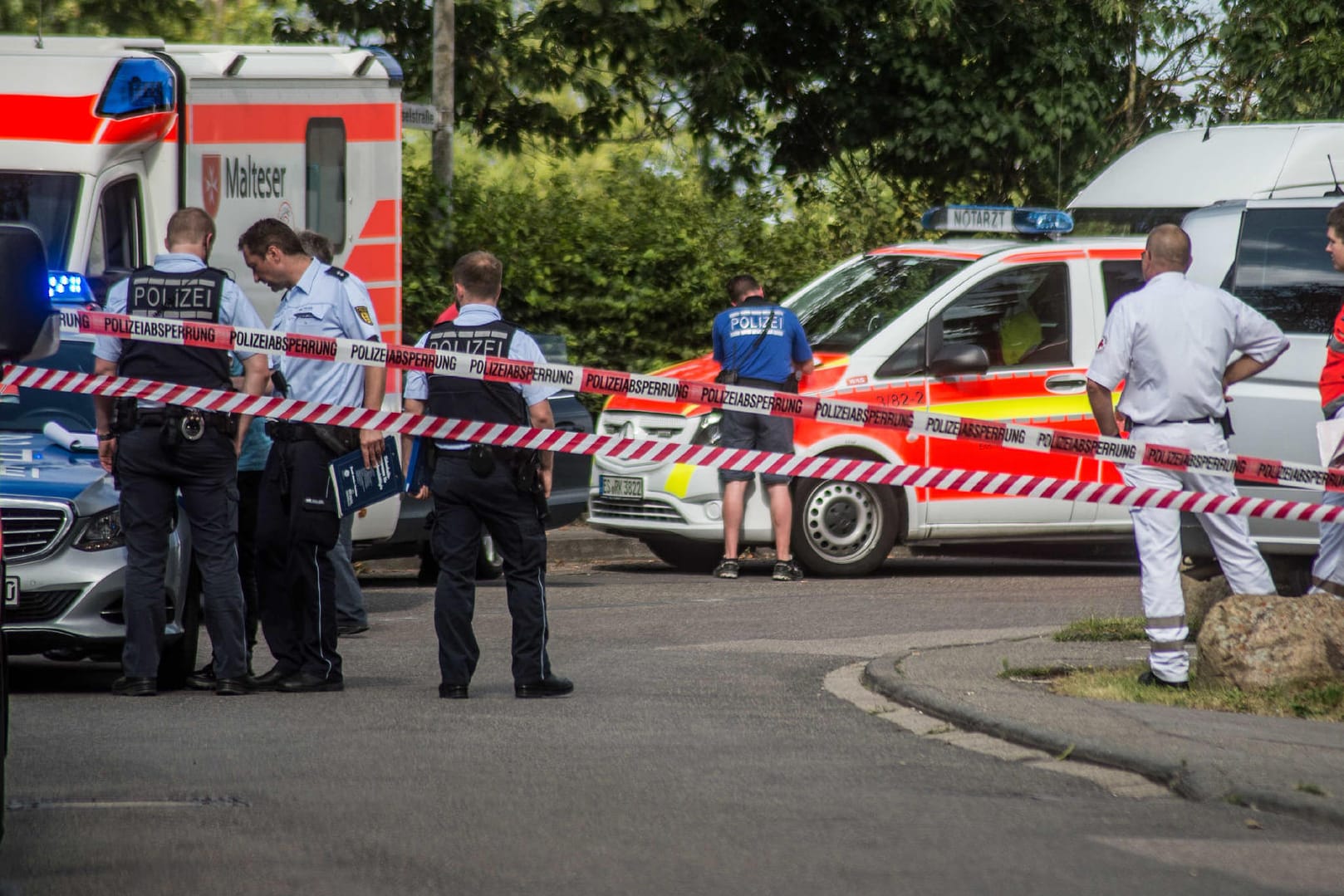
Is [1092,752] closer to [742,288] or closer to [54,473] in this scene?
[54,473]

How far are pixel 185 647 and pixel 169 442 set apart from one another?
3.32ft

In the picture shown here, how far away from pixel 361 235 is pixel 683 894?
8083 millimetres

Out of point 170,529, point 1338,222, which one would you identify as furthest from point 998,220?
point 170,529

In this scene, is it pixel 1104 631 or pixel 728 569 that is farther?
pixel 728 569

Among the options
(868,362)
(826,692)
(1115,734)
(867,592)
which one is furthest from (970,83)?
(1115,734)

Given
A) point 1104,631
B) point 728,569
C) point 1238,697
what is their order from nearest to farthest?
point 1238,697
point 1104,631
point 728,569

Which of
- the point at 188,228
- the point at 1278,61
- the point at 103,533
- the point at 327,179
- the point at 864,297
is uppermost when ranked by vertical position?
the point at 1278,61

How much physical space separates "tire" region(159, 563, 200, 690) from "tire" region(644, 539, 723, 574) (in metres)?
5.62

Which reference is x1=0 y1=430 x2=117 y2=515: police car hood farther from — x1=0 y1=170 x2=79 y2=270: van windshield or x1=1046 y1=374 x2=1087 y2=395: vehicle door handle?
x1=1046 y1=374 x2=1087 y2=395: vehicle door handle

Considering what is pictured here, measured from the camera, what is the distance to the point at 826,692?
8.13 metres

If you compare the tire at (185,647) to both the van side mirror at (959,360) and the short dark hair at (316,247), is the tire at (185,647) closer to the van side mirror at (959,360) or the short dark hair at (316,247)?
the short dark hair at (316,247)

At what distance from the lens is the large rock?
7418mm

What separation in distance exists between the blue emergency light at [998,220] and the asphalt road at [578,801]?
15.9ft

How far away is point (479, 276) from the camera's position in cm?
788
